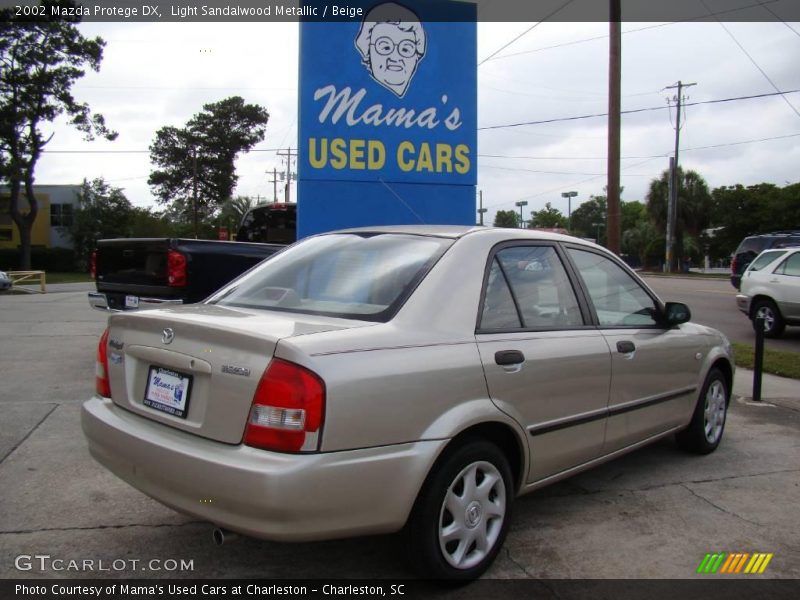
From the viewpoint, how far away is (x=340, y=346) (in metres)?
2.65

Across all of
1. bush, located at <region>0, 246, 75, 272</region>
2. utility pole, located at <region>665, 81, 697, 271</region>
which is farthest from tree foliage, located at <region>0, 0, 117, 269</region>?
utility pole, located at <region>665, 81, 697, 271</region>

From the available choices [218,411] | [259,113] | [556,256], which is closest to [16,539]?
[218,411]

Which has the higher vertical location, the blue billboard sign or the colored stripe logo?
the blue billboard sign

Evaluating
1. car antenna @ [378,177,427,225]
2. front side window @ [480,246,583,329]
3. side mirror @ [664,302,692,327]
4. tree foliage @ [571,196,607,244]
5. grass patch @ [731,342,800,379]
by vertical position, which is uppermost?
→ tree foliage @ [571,196,607,244]

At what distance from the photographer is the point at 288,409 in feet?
8.29

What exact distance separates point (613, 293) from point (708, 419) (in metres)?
1.48

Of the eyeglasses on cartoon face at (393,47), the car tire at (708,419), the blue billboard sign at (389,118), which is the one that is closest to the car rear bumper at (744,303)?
the blue billboard sign at (389,118)

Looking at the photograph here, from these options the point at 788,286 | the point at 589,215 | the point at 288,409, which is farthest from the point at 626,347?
the point at 589,215

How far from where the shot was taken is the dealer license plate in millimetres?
2850

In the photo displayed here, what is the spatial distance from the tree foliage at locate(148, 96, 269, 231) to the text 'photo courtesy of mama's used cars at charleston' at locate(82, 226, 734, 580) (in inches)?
2587

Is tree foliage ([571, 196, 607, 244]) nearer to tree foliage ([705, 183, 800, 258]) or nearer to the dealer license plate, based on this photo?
tree foliage ([705, 183, 800, 258])

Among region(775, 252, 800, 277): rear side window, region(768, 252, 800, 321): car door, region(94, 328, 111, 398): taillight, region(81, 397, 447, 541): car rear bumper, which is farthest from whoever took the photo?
region(775, 252, 800, 277): rear side window

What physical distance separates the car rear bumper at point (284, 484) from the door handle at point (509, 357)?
0.53 m

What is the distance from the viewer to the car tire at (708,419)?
15.9 feet
